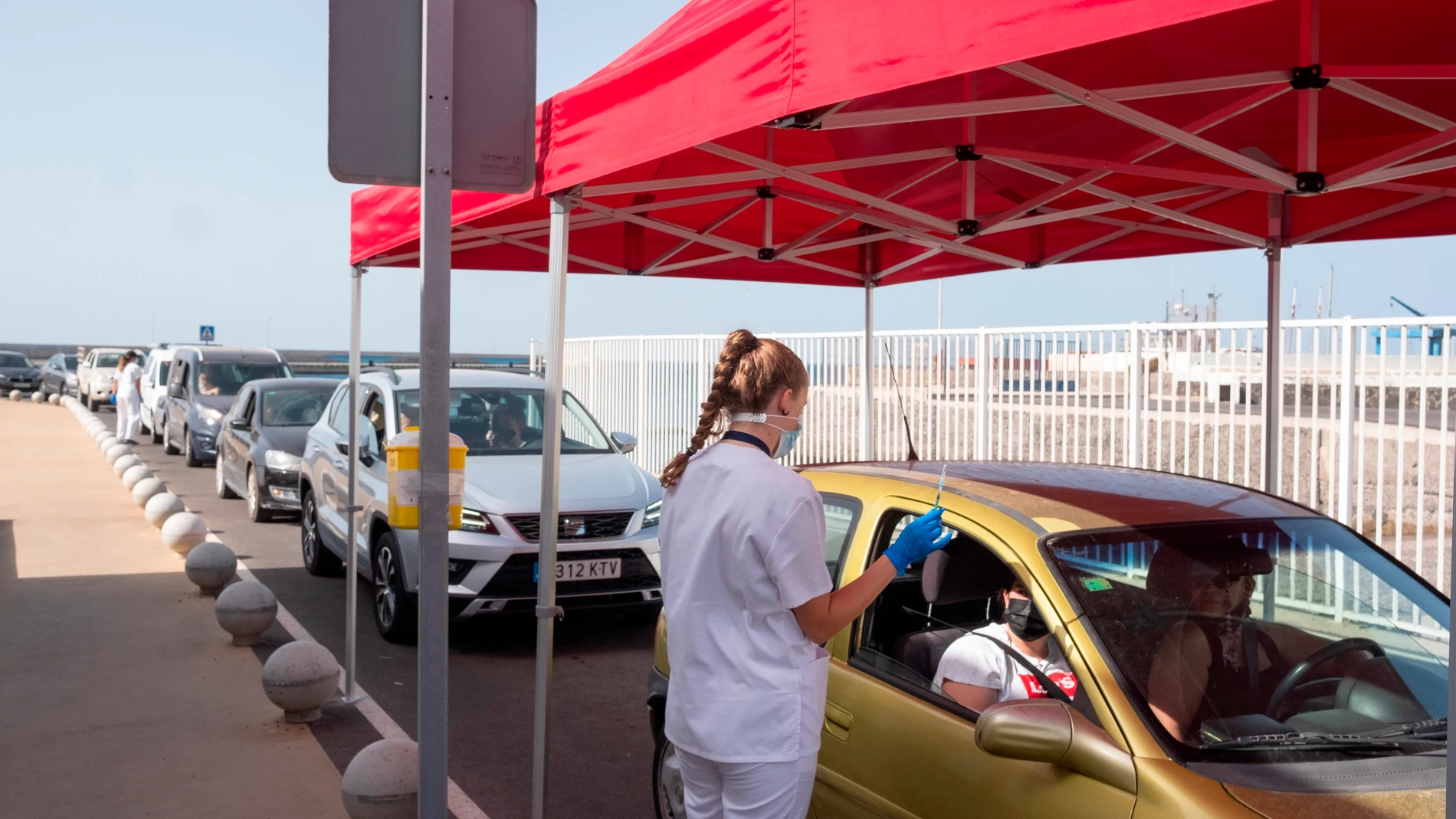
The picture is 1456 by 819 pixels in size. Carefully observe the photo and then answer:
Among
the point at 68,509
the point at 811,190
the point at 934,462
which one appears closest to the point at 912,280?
the point at 811,190

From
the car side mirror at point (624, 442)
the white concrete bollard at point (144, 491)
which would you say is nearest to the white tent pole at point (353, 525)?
the car side mirror at point (624, 442)

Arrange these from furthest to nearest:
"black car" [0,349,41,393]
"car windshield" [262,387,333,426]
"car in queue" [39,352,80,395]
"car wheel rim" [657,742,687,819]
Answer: "black car" [0,349,41,393] < "car in queue" [39,352,80,395] < "car windshield" [262,387,333,426] < "car wheel rim" [657,742,687,819]

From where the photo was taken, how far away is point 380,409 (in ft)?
29.4

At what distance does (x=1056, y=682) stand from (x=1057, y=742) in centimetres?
37

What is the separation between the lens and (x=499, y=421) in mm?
8930

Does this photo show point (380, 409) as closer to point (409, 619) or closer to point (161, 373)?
point (409, 619)

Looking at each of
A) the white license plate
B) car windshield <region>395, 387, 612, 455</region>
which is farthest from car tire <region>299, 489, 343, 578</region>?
the white license plate

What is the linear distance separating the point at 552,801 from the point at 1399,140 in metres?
4.70

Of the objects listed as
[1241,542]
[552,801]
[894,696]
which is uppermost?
[1241,542]

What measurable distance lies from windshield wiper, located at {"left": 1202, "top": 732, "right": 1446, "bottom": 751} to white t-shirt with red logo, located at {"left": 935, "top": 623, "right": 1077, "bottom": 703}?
0.42m

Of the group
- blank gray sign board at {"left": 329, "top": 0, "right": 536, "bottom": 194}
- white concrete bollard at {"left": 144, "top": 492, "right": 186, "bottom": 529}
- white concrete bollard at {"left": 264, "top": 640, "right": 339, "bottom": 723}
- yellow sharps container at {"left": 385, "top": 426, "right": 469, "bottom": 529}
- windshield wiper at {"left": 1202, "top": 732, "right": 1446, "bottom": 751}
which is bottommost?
white concrete bollard at {"left": 264, "top": 640, "right": 339, "bottom": 723}

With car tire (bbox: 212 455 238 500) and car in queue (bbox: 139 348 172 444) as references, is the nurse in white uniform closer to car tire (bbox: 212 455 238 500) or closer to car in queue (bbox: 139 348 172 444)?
car tire (bbox: 212 455 238 500)

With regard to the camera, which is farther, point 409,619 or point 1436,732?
point 409,619

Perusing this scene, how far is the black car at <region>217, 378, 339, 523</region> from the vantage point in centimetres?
1338
